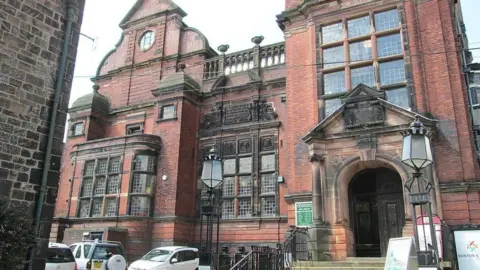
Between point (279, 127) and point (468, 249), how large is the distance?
959 cm

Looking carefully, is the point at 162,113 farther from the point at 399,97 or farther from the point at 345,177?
the point at 399,97

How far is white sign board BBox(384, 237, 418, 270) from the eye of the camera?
768 cm

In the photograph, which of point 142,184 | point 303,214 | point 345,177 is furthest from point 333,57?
point 142,184

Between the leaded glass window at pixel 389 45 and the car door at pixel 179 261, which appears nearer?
the car door at pixel 179 261

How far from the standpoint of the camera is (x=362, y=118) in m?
15.3

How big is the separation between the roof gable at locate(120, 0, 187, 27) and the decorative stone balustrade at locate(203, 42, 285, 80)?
436cm

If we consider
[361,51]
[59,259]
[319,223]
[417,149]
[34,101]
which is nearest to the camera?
[417,149]

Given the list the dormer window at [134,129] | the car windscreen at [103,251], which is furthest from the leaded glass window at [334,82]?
the dormer window at [134,129]

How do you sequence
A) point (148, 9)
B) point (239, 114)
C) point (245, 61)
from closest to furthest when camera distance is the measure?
1. point (239, 114)
2. point (245, 61)
3. point (148, 9)

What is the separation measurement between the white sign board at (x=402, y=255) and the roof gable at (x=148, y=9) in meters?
19.8

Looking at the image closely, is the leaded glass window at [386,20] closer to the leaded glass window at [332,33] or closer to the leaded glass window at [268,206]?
the leaded glass window at [332,33]

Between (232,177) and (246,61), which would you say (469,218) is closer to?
(232,177)

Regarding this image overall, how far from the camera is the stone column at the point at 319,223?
14367mm

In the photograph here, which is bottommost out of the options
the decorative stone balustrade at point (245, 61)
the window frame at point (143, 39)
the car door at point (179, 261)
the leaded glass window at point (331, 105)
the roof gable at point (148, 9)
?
the car door at point (179, 261)
